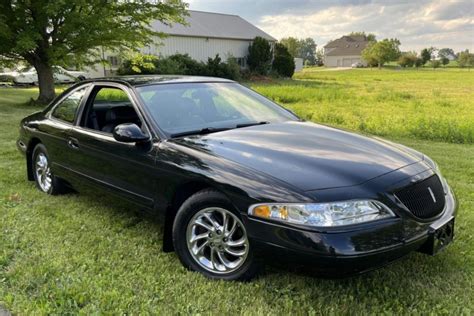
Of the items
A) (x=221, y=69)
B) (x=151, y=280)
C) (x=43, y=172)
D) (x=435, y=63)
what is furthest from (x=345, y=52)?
(x=151, y=280)

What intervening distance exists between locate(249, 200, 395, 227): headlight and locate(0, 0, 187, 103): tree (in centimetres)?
1411

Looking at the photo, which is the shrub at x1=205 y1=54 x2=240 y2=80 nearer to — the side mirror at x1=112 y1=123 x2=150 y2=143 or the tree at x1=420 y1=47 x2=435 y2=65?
the side mirror at x1=112 y1=123 x2=150 y2=143

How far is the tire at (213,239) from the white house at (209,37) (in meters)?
35.6

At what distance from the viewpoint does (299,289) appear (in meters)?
3.09

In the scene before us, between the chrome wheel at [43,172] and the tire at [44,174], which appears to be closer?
the tire at [44,174]

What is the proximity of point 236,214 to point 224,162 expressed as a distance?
0.38m

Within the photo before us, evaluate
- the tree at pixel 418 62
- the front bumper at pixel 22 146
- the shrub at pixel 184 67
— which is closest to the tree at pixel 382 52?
the tree at pixel 418 62

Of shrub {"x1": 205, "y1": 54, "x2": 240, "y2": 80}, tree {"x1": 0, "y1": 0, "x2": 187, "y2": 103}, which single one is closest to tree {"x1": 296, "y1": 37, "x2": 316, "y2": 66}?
shrub {"x1": 205, "y1": 54, "x2": 240, "y2": 80}

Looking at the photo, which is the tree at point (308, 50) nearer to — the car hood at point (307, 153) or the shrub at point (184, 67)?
the shrub at point (184, 67)

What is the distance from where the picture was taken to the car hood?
9.46ft

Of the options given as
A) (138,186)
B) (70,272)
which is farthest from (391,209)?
(70,272)

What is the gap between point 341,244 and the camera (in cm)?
258

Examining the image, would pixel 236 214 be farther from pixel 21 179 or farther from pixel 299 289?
pixel 21 179

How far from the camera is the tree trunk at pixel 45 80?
17562 mm
